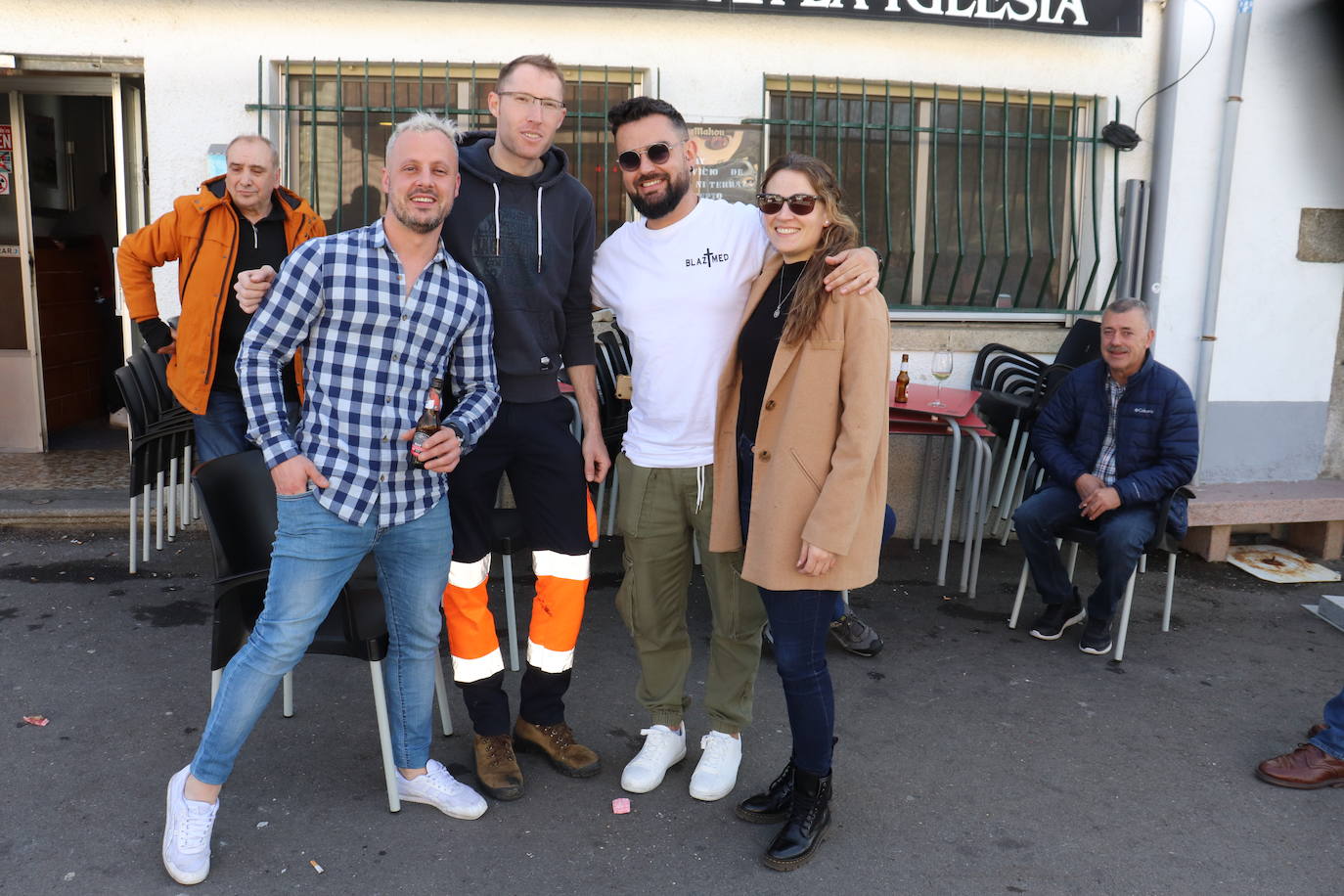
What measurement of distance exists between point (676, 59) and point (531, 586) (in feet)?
9.44

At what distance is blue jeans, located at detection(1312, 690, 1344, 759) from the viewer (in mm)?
3385

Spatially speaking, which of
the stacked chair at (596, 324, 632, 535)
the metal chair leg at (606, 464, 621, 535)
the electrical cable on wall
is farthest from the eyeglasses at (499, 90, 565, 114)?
the electrical cable on wall

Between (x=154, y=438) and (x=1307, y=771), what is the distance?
187 inches

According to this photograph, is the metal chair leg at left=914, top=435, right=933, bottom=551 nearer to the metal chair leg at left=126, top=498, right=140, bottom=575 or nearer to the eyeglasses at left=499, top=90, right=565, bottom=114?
the eyeglasses at left=499, top=90, right=565, bottom=114

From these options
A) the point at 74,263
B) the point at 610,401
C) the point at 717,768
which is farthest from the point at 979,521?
the point at 74,263

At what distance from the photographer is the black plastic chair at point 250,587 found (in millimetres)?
2887

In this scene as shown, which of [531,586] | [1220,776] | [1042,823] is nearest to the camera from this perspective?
[1042,823]

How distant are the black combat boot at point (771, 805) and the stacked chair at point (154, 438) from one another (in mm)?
3271

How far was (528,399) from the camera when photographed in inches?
121

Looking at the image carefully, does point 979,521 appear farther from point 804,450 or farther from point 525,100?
point 525,100

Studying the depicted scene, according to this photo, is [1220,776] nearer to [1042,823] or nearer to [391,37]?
[1042,823]

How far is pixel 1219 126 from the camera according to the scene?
592 cm

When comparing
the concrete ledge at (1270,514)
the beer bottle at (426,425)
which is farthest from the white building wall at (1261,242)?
the beer bottle at (426,425)

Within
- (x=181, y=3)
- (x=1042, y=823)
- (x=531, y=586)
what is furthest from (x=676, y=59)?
(x=1042, y=823)
